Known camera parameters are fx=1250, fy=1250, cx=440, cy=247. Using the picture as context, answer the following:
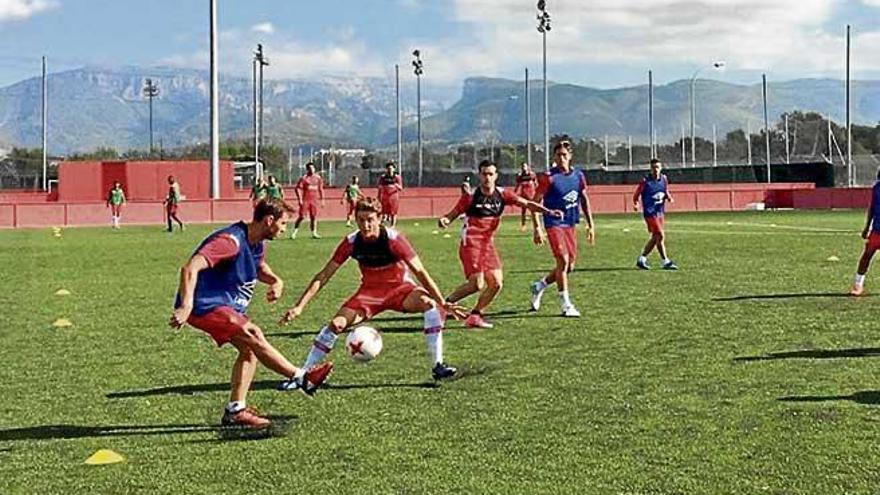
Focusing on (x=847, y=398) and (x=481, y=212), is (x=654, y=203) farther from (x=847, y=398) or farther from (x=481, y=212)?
(x=847, y=398)

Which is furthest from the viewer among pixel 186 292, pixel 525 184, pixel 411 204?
pixel 411 204

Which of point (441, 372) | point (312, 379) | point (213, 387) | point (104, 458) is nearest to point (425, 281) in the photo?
point (441, 372)

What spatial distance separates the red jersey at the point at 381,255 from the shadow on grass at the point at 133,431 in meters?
1.67

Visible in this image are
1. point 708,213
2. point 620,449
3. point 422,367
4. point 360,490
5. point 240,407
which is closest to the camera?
point 360,490

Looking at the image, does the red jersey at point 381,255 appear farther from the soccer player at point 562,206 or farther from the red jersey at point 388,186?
the red jersey at point 388,186

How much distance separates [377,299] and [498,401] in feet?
4.78

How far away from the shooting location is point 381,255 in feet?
32.4

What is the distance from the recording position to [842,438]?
759cm

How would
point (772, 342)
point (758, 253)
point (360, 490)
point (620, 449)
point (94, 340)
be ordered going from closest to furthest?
point (360, 490)
point (620, 449)
point (772, 342)
point (94, 340)
point (758, 253)

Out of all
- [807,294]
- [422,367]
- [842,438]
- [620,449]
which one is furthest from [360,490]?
[807,294]

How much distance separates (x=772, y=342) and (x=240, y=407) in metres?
5.62

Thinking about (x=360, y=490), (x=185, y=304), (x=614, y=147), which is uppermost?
(x=614, y=147)

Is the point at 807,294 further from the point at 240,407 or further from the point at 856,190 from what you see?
the point at 856,190

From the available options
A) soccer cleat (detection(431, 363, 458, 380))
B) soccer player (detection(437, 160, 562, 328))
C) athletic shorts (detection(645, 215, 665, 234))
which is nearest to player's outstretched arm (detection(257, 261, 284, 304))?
soccer cleat (detection(431, 363, 458, 380))
